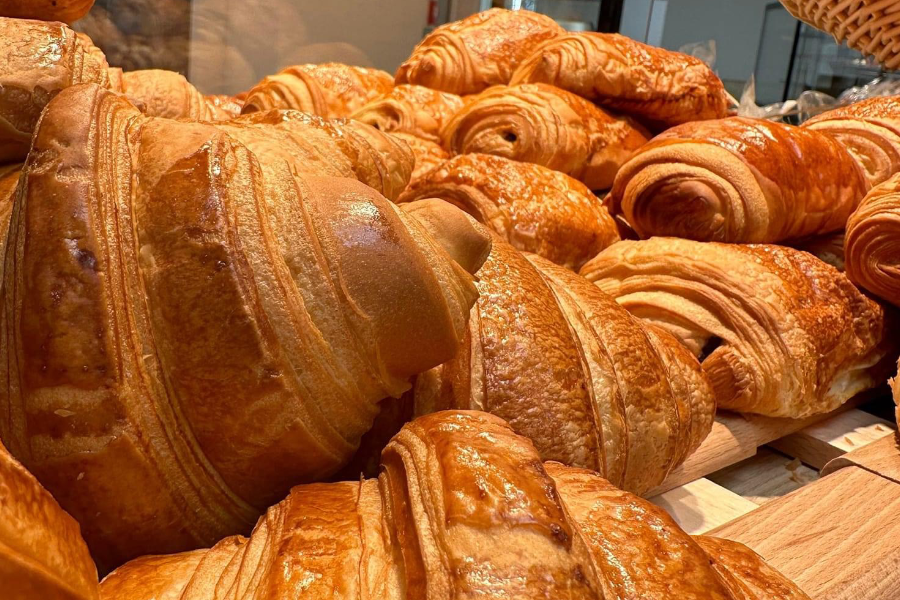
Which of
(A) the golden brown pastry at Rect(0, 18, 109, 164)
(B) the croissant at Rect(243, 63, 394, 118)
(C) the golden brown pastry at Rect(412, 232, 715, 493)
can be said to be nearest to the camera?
(A) the golden brown pastry at Rect(0, 18, 109, 164)

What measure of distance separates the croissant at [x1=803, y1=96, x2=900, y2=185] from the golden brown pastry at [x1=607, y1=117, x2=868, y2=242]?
0.63 ft

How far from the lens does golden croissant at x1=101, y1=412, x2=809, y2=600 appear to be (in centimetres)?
64

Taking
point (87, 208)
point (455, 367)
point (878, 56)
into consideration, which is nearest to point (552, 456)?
point (455, 367)

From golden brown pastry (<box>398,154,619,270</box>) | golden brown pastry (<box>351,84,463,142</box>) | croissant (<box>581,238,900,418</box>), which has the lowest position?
croissant (<box>581,238,900,418</box>)

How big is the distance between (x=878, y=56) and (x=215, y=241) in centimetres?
289

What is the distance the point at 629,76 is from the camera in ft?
7.98

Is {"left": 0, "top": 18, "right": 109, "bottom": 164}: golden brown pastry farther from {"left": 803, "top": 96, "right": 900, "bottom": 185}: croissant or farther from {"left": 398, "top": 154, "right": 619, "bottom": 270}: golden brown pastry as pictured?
{"left": 803, "top": 96, "right": 900, "bottom": 185}: croissant

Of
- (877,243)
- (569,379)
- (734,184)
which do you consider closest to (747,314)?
(734,184)

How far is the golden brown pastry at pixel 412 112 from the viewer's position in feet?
8.20

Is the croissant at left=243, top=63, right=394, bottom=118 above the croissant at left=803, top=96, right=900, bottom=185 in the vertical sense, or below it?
below

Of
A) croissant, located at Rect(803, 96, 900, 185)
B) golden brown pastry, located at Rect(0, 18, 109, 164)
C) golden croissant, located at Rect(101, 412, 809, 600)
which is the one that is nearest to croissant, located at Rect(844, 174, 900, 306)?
croissant, located at Rect(803, 96, 900, 185)

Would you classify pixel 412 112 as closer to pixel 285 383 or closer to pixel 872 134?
pixel 872 134

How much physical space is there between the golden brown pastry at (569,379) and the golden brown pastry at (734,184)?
0.71 meters

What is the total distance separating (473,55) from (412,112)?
0.50m
